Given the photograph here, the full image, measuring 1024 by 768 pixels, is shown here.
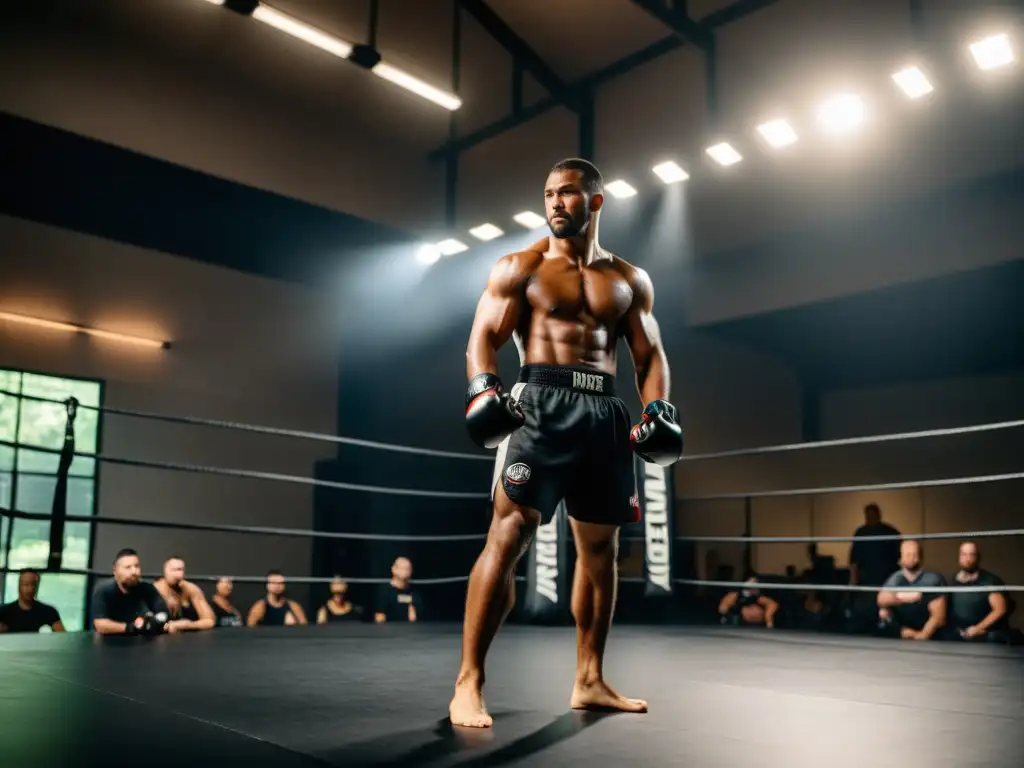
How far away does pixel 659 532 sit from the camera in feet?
13.5

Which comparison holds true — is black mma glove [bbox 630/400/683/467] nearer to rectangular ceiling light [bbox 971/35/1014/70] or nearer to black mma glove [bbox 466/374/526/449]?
black mma glove [bbox 466/374/526/449]

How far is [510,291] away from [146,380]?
19.6ft

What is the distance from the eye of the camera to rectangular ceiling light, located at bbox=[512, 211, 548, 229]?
5.45 metres

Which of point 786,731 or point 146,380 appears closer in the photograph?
point 786,731

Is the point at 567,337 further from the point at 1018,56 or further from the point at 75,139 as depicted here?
the point at 75,139

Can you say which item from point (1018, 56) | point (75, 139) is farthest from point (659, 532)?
point (75, 139)

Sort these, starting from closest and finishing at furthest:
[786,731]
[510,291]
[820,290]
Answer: [786,731] → [510,291] → [820,290]

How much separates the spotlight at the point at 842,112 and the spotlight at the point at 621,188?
1.12 meters

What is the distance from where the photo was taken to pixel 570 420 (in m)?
1.72

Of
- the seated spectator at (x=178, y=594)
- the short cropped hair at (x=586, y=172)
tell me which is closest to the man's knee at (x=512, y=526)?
the short cropped hair at (x=586, y=172)

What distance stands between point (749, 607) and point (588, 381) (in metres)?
4.45

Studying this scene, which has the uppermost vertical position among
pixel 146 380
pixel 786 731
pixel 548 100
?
pixel 548 100

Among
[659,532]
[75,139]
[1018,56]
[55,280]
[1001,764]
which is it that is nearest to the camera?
[1001,764]

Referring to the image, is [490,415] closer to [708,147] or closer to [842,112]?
[842,112]
